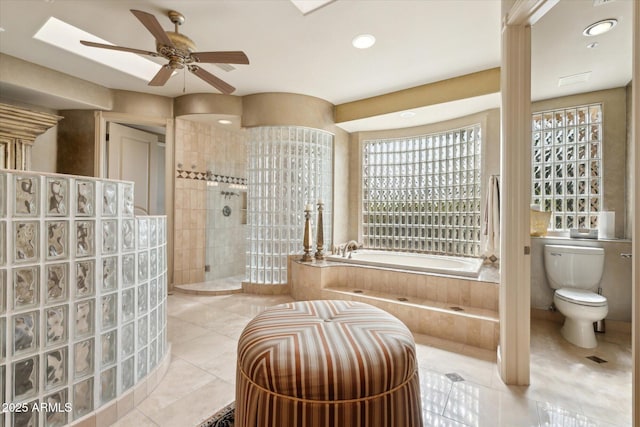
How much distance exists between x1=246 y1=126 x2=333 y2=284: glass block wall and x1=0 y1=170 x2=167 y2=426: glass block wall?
7.45ft

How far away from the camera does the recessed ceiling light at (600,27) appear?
2.06 meters

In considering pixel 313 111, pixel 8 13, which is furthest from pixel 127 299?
pixel 313 111

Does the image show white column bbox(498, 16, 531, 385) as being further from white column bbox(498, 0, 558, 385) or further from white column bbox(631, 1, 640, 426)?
white column bbox(631, 1, 640, 426)

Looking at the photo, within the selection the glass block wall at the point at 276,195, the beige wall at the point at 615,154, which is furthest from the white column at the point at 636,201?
the glass block wall at the point at 276,195

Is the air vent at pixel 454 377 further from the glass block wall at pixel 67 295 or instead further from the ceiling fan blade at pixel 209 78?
the ceiling fan blade at pixel 209 78

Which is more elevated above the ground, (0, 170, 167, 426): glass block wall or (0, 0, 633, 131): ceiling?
(0, 0, 633, 131): ceiling

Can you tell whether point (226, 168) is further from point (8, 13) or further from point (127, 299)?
point (127, 299)

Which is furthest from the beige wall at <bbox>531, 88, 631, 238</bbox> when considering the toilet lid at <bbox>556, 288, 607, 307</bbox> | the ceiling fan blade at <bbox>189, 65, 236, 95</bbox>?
the ceiling fan blade at <bbox>189, 65, 236, 95</bbox>

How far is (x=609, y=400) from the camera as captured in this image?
1.69 meters

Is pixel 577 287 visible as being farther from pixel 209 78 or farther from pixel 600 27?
pixel 209 78

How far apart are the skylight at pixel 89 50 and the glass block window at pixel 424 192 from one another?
3.18 meters

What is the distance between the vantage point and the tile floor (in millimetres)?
1542

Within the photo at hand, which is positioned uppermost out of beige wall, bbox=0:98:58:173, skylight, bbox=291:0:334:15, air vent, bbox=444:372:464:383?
skylight, bbox=291:0:334:15

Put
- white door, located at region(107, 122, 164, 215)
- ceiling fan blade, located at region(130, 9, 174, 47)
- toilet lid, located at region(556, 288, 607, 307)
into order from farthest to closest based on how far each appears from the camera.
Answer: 1. white door, located at region(107, 122, 164, 215)
2. toilet lid, located at region(556, 288, 607, 307)
3. ceiling fan blade, located at region(130, 9, 174, 47)
